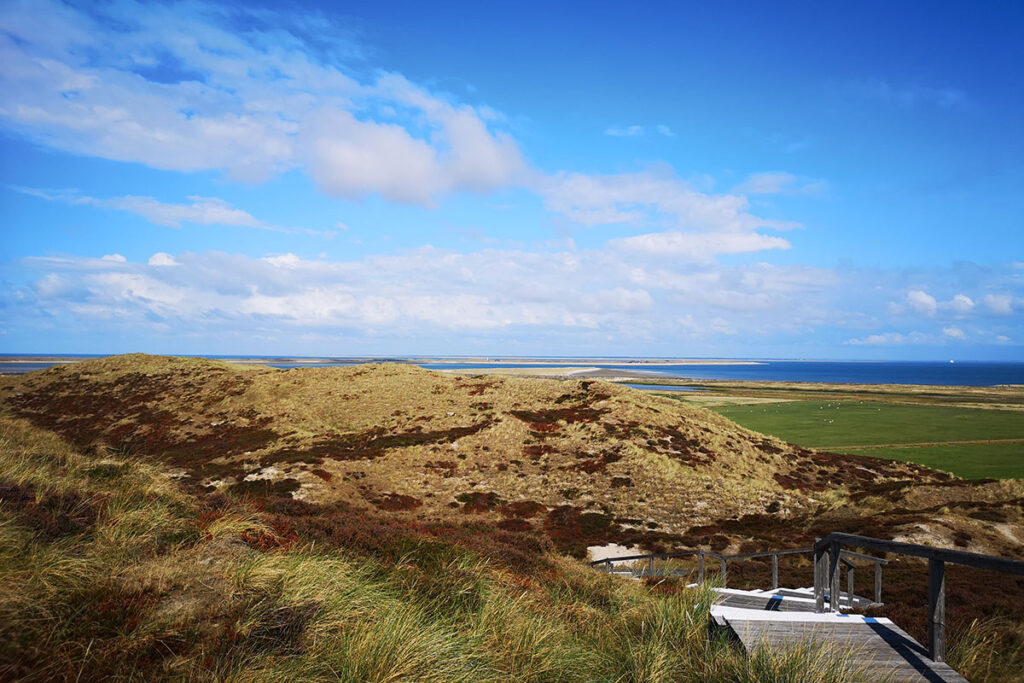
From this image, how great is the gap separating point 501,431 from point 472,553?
27.7 metres

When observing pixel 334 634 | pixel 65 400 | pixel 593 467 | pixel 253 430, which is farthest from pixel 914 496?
pixel 65 400

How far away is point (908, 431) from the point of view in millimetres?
59969

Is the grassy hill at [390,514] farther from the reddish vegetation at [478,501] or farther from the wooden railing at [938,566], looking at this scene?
the wooden railing at [938,566]

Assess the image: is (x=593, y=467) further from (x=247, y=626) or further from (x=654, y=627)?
(x=247, y=626)

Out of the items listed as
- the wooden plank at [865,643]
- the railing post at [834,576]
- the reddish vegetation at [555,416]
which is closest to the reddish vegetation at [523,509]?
the reddish vegetation at [555,416]

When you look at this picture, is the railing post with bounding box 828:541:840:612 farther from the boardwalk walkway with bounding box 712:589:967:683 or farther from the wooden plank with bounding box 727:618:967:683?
the wooden plank with bounding box 727:618:967:683

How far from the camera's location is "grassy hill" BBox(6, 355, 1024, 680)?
516 centimetres

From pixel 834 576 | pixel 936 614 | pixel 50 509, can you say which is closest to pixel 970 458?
pixel 834 576

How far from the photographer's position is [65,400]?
51219 mm

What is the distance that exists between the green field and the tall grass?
44.8 metres

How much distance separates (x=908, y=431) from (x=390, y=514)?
213ft

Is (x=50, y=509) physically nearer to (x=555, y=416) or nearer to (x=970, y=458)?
(x=555, y=416)

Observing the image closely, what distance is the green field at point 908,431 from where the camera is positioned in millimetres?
42594

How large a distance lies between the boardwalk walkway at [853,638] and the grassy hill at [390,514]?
0.63m
